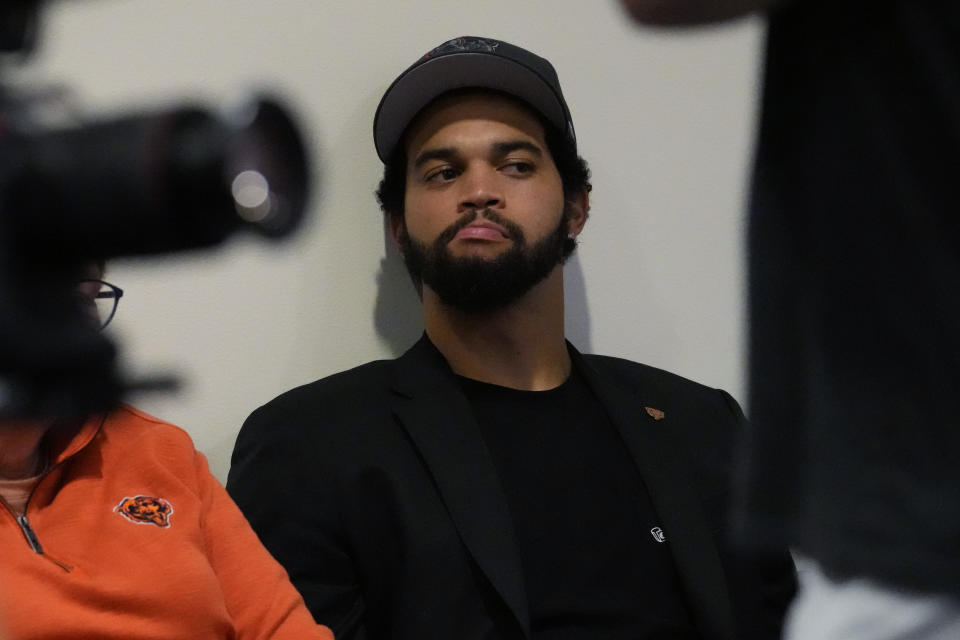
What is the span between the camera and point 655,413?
149cm

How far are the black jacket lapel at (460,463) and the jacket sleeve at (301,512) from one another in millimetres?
124

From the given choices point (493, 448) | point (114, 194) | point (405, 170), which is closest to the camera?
point (114, 194)

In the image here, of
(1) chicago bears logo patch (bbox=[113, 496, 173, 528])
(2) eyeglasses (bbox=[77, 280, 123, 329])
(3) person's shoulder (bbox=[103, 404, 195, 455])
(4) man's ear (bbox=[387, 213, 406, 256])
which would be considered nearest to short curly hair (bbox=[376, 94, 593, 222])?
(4) man's ear (bbox=[387, 213, 406, 256])

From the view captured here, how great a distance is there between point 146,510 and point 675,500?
64 cm

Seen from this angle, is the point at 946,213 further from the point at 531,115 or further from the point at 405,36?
the point at 405,36

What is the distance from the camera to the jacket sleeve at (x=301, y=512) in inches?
48.4

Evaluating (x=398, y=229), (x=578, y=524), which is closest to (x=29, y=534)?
(x=578, y=524)

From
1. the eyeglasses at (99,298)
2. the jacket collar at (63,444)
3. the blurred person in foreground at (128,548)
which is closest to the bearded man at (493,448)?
the blurred person in foreground at (128,548)

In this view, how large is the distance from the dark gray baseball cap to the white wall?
145 millimetres

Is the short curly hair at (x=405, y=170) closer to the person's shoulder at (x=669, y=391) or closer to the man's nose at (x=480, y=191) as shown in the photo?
the man's nose at (x=480, y=191)

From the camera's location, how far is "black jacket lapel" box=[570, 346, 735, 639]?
4.25 ft

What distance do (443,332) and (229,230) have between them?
107cm

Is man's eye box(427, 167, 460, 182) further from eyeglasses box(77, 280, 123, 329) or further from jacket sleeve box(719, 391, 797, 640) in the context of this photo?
eyeglasses box(77, 280, 123, 329)

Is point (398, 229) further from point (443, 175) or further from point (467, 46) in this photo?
point (467, 46)
